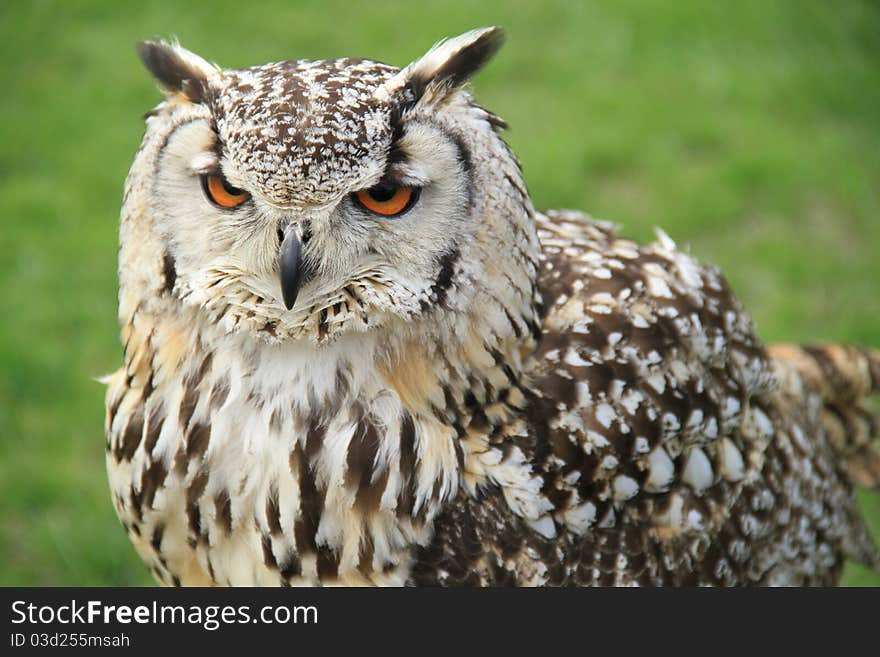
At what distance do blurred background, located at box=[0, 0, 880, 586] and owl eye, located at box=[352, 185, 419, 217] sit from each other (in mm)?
2012

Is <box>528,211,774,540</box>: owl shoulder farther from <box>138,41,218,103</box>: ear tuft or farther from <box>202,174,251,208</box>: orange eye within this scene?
<box>138,41,218,103</box>: ear tuft

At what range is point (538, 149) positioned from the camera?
4.70 metres

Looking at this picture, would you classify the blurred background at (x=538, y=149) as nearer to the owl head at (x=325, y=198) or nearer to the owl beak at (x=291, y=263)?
the owl head at (x=325, y=198)

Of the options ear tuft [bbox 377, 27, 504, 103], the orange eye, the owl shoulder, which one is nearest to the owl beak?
the orange eye

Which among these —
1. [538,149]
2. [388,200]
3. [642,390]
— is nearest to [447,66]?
[388,200]

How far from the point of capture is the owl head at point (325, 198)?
5.28 ft

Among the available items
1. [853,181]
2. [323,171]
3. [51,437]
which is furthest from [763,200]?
[323,171]

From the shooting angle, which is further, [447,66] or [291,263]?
[447,66]

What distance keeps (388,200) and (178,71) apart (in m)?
0.46

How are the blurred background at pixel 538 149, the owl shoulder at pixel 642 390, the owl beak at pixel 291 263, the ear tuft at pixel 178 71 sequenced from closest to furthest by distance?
1. the owl beak at pixel 291 263
2. the ear tuft at pixel 178 71
3. the owl shoulder at pixel 642 390
4. the blurred background at pixel 538 149

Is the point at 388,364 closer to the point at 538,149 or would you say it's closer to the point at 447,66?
the point at 447,66

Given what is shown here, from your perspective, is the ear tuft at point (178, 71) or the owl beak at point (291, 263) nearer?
the owl beak at point (291, 263)

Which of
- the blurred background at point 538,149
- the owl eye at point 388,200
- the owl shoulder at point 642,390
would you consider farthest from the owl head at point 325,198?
the blurred background at point 538,149

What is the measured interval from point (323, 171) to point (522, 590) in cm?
86
